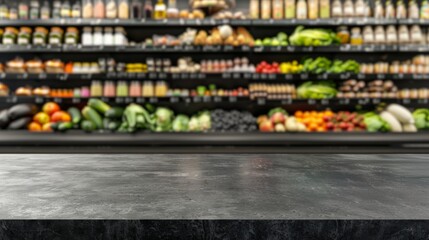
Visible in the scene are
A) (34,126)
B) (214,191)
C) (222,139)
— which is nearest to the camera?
(214,191)

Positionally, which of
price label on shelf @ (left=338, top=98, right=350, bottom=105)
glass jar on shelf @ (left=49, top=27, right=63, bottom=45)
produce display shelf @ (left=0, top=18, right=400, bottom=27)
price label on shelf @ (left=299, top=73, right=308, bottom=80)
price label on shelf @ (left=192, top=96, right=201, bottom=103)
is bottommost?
price label on shelf @ (left=338, top=98, right=350, bottom=105)

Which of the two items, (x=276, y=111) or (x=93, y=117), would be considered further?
(x=276, y=111)

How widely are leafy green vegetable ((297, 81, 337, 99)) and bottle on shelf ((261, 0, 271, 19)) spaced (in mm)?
884

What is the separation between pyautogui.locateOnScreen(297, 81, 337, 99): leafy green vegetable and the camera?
154 inches

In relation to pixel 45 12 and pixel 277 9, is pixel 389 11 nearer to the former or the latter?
pixel 277 9

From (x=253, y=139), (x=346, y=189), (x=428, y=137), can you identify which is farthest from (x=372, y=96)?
(x=346, y=189)

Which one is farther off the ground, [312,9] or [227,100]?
[312,9]

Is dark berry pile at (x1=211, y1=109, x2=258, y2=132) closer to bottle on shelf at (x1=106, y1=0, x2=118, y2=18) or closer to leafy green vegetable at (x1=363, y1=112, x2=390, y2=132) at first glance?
leafy green vegetable at (x1=363, y1=112, x2=390, y2=132)

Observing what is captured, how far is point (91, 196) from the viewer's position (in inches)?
28.5

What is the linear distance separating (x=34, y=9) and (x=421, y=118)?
451 cm

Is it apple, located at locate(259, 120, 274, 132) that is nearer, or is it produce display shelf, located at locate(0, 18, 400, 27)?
apple, located at locate(259, 120, 274, 132)

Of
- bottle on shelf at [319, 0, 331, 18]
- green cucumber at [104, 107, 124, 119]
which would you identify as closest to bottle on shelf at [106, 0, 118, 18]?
green cucumber at [104, 107, 124, 119]

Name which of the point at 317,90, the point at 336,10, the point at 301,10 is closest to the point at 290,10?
the point at 301,10

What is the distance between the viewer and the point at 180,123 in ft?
12.6
